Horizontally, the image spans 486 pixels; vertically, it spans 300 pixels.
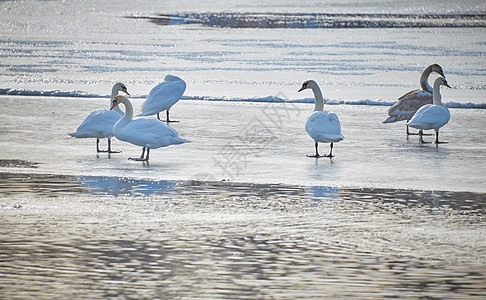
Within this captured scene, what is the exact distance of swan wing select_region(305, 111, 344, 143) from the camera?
11070mm

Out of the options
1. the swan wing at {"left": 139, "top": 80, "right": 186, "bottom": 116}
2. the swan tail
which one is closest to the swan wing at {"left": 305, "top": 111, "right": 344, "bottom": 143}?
the swan tail

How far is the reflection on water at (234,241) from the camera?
5820 millimetres

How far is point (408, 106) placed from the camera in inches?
556

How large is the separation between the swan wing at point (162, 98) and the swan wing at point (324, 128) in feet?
12.9

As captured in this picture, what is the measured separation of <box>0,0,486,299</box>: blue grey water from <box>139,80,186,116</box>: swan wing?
531 millimetres

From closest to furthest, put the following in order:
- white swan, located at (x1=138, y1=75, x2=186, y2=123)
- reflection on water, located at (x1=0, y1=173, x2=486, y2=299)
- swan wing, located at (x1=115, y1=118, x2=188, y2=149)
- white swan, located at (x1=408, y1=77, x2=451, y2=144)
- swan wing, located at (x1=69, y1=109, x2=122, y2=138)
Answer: reflection on water, located at (x1=0, y1=173, x2=486, y2=299) < swan wing, located at (x1=115, y1=118, x2=188, y2=149) < swan wing, located at (x1=69, y1=109, x2=122, y2=138) < white swan, located at (x1=408, y1=77, x2=451, y2=144) < white swan, located at (x1=138, y1=75, x2=186, y2=123)

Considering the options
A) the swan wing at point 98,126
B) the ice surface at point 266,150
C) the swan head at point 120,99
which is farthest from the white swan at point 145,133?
the swan head at point 120,99

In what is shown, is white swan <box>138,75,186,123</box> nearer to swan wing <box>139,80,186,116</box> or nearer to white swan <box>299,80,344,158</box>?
swan wing <box>139,80,186,116</box>

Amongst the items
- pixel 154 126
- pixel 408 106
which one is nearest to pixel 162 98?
pixel 154 126

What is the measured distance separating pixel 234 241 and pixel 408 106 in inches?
308

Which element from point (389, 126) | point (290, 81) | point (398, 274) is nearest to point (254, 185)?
point (398, 274)

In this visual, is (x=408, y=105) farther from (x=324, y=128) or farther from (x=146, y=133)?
(x=146, y=133)

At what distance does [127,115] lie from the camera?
36.8 feet

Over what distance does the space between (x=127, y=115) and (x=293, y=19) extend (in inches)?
1383
